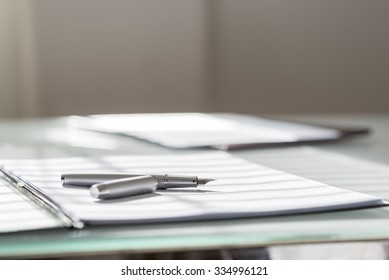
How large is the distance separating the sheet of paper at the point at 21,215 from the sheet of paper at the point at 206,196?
2 cm

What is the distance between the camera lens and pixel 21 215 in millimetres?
639

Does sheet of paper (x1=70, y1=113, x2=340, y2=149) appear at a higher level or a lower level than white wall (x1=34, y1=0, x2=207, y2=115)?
lower

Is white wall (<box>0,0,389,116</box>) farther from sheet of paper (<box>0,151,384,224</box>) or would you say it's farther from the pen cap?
the pen cap

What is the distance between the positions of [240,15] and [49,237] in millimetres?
2231

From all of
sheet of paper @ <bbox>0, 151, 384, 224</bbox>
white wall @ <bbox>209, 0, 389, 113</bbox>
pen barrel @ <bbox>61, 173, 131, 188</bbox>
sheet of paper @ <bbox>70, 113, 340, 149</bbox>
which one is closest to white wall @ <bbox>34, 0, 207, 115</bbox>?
white wall @ <bbox>209, 0, 389, 113</bbox>

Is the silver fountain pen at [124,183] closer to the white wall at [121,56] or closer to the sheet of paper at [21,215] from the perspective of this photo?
the sheet of paper at [21,215]

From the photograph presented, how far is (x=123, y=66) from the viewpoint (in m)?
2.63

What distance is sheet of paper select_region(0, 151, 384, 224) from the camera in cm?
64

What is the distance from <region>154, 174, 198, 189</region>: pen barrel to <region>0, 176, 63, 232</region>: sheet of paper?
0.13 metres

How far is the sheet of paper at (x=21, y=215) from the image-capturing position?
23.5 inches

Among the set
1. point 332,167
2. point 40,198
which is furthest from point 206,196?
point 332,167

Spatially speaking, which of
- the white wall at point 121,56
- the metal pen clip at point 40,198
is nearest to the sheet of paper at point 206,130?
the metal pen clip at point 40,198

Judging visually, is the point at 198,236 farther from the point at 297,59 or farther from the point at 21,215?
the point at 297,59

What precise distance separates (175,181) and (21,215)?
17 cm
